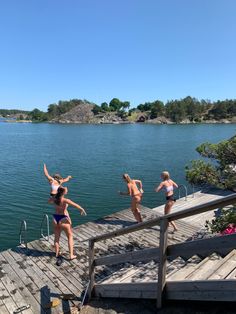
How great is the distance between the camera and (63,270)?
7.07 meters

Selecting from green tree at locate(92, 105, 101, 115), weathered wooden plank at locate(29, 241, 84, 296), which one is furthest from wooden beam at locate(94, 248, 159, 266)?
green tree at locate(92, 105, 101, 115)

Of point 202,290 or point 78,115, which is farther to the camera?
point 78,115

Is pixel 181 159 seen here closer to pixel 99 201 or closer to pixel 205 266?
pixel 99 201

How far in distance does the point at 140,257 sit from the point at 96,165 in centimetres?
2767

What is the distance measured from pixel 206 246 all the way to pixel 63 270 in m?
4.76

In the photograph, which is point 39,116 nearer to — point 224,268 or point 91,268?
point 91,268

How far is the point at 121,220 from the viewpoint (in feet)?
35.2

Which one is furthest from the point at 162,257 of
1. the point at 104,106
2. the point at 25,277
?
the point at 104,106

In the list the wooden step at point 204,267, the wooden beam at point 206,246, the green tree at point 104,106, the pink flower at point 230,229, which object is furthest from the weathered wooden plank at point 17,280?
the green tree at point 104,106

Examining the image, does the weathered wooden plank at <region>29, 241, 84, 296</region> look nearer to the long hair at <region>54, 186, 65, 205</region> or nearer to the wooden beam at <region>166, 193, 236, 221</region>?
the long hair at <region>54, 186, 65, 205</region>

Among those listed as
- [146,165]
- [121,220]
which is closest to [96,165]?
[146,165]

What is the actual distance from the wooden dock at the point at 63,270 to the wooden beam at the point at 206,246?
131 centimetres

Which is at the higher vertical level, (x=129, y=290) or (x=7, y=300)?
(x=129, y=290)

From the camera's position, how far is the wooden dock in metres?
5.70
